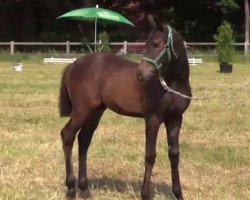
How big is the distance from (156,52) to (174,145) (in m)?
1.11

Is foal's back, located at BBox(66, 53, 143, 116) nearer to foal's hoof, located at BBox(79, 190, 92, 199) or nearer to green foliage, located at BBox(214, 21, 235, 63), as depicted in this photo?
foal's hoof, located at BBox(79, 190, 92, 199)

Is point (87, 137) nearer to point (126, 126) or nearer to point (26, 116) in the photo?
point (126, 126)

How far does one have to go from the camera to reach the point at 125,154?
906 cm

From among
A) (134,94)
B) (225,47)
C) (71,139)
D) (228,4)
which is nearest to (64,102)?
(71,139)

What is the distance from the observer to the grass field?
7.36 meters

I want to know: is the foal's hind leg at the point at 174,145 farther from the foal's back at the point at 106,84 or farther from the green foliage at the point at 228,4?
the green foliage at the point at 228,4

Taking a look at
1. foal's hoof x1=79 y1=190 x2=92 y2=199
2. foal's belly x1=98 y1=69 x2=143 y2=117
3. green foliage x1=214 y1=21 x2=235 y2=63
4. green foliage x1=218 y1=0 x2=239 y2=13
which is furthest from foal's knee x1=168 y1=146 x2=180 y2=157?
green foliage x1=218 y1=0 x2=239 y2=13

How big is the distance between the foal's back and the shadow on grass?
3.17 ft

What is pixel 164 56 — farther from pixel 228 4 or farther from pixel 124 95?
pixel 228 4

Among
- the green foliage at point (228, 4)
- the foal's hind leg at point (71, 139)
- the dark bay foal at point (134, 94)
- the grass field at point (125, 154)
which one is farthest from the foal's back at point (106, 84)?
the green foliage at point (228, 4)

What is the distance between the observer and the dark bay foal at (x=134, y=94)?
620 centimetres

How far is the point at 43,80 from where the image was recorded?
68.6 ft

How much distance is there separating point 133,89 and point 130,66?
0.40 metres

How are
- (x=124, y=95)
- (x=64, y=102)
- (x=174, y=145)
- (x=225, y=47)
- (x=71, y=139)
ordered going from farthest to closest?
(x=225, y=47), (x=64, y=102), (x=71, y=139), (x=124, y=95), (x=174, y=145)
